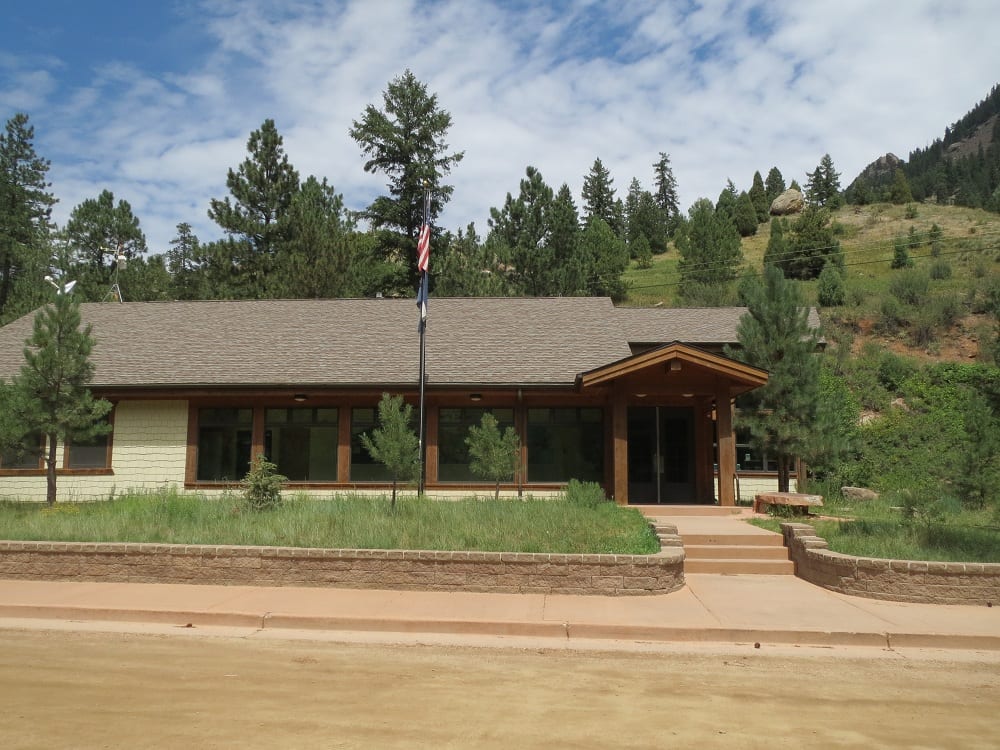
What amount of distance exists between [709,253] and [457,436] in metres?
36.2

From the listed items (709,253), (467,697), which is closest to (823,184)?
(709,253)

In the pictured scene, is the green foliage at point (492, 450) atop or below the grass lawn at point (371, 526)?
atop

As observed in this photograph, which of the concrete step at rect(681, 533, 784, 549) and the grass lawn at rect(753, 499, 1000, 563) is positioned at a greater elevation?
the grass lawn at rect(753, 499, 1000, 563)

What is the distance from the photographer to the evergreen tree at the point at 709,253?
4931 cm

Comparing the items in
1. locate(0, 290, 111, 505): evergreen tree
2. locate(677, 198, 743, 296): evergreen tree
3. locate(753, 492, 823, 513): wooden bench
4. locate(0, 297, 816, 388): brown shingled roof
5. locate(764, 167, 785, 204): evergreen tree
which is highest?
locate(764, 167, 785, 204): evergreen tree

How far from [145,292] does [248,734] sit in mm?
37240

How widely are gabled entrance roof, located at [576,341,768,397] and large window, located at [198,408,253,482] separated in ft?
29.8

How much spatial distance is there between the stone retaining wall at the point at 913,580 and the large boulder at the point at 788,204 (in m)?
88.5

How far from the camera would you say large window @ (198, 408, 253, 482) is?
19.3 metres

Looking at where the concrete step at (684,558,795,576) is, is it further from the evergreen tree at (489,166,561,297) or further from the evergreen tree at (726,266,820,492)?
the evergreen tree at (489,166,561,297)

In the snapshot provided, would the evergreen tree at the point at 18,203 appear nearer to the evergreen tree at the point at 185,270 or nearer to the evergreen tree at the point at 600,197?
the evergreen tree at the point at 185,270

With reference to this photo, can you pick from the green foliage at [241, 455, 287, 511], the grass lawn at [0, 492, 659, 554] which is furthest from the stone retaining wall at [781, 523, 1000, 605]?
the green foliage at [241, 455, 287, 511]

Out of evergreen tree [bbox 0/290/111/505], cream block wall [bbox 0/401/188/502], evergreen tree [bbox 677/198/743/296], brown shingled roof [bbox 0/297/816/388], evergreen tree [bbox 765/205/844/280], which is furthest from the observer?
evergreen tree [bbox 765/205/844/280]

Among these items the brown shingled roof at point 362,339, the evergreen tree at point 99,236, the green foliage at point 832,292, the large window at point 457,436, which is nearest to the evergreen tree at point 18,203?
the evergreen tree at point 99,236
